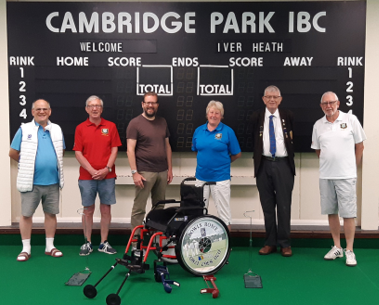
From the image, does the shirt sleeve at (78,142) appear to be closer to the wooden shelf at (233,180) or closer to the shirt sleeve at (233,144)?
the wooden shelf at (233,180)

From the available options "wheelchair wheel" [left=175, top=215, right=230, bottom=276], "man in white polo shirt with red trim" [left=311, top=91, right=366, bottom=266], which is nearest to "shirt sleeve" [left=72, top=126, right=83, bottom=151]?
"wheelchair wheel" [left=175, top=215, right=230, bottom=276]

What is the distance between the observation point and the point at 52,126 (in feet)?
12.6

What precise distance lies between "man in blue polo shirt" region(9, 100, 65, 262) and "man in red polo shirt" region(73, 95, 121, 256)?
21 centimetres

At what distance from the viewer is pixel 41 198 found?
3.85m

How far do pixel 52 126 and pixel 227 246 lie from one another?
2019 mm

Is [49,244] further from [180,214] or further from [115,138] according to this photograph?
[180,214]

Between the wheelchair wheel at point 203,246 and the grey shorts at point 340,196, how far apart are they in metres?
1.08

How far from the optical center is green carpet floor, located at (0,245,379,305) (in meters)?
2.88

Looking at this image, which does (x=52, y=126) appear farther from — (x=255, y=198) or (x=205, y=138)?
(x=255, y=198)

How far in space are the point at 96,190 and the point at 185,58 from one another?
5.47 ft

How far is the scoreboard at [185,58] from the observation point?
4180mm

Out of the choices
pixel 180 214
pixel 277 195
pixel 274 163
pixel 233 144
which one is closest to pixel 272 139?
pixel 274 163

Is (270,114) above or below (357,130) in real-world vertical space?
above

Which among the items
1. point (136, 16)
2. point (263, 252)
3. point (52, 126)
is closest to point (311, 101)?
point (263, 252)
